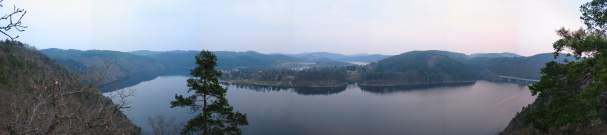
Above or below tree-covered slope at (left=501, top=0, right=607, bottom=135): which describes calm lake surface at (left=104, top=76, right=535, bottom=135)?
below

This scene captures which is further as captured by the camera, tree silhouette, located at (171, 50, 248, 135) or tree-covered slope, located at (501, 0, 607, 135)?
tree silhouette, located at (171, 50, 248, 135)

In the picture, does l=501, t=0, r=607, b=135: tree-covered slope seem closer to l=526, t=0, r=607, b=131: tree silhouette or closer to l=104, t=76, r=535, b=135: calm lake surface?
l=526, t=0, r=607, b=131: tree silhouette

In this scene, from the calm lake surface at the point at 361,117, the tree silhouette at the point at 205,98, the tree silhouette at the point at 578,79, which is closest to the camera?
the tree silhouette at the point at 578,79

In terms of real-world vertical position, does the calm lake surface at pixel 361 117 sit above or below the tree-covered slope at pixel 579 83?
below

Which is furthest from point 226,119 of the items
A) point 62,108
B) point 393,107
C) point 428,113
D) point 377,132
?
point 393,107

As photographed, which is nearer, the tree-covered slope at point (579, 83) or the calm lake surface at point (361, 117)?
the tree-covered slope at point (579, 83)

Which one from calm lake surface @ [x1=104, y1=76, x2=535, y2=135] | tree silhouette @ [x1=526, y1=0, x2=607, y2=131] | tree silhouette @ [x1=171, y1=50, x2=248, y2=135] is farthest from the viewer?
calm lake surface @ [x1=104, y1=76, x2=535, y2=135]

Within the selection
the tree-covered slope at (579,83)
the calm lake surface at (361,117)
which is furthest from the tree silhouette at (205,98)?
the calm lake surface at (361,117)

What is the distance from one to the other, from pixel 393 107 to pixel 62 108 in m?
101

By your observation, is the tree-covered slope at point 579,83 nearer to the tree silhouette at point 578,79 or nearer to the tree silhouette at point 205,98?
the tree silhouette at point 578,79

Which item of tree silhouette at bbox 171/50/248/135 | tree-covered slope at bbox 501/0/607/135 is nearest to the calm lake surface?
tree silhouette at bbox 171/50/248/135

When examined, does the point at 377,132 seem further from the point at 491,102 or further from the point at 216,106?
the point at 491,102

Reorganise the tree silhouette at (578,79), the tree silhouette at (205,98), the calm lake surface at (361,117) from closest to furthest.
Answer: the tree silhouette at (578,79) < the tree silhouette at (205,98) < the calm lake surface at (361,117)

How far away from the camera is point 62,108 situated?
20.3 feet
